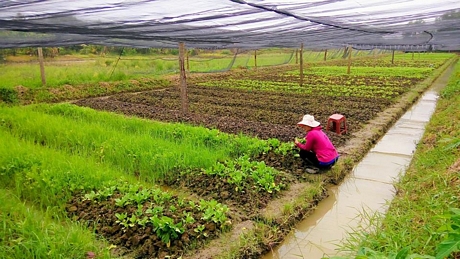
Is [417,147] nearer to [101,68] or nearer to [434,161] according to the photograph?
[434,161]

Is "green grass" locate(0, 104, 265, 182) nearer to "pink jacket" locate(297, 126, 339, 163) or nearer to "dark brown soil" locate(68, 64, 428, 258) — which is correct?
"dark brown soil" locate(68, 64, 428, 258)

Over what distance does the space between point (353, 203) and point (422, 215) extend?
1.15 metres

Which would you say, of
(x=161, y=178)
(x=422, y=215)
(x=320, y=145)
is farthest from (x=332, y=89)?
(x=422, y=215)

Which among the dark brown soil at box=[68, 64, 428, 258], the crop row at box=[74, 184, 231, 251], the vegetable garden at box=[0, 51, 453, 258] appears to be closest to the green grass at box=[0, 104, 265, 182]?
the vegetable garden at box=[0, 51, 453, 258]

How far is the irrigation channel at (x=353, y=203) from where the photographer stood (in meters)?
3.48

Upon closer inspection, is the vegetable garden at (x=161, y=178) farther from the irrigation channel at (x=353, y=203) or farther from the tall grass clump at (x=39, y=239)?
the irrigation channel at (x=353, y=203)

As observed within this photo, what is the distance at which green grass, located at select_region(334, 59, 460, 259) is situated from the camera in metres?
2.08

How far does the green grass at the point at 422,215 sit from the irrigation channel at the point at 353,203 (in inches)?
7.6

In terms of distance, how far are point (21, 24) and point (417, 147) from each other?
21.2 ft

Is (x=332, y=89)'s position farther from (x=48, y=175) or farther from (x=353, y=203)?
(x=48, y=175)

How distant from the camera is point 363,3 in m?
3.40

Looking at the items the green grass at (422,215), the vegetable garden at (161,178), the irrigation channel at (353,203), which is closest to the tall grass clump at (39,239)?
the vegetable garden at (161,178)

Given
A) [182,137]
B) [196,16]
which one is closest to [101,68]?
[182,137]

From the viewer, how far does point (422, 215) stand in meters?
3.28
